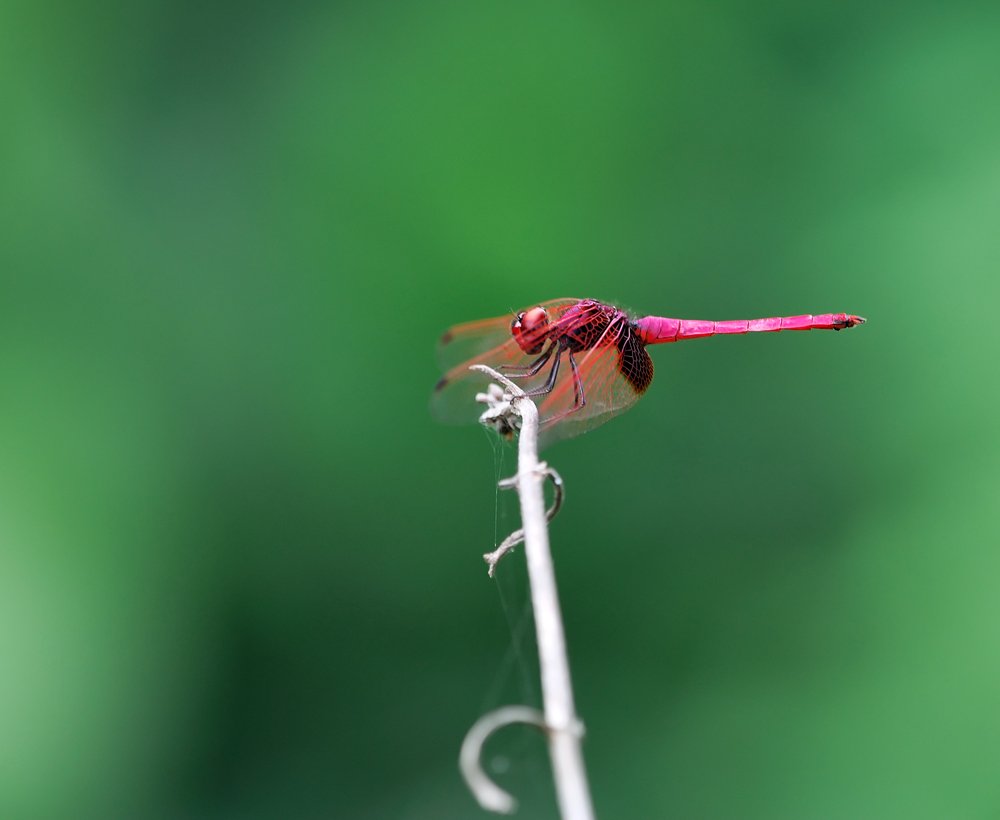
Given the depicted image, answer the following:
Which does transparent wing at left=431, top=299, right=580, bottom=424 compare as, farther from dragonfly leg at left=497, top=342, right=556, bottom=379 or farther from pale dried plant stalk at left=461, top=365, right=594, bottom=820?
pale dried plant stalk at left=461, top=365, right=594, bottom=820

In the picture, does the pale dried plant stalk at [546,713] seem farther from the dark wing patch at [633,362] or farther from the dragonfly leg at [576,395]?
the dark wing patch at [633,362]

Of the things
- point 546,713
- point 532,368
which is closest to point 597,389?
point 532,368

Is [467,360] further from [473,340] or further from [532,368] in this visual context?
[532,368]

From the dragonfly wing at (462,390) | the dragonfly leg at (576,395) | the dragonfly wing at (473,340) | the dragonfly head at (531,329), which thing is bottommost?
the dragonfly leg at (576,395)

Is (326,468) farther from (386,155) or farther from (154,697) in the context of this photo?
(386,155)

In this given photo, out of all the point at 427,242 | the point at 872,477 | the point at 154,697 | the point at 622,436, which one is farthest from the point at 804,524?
the point at 154,697

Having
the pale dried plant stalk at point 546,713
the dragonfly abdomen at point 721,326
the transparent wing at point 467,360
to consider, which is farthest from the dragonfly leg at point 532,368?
the pale dried plant stalk at point 546,713

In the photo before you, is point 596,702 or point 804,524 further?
point 804,524

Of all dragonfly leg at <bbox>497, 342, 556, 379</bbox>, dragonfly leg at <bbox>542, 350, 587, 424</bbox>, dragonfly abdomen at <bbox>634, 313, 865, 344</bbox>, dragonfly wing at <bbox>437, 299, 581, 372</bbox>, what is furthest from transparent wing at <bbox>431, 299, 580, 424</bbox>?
dragonfly abdomen at <bbox>634, 313, 865, 344</bbox>
